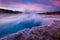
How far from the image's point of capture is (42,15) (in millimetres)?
1273

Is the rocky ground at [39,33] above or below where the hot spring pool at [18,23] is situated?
below

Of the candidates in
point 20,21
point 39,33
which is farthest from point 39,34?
point 20,21

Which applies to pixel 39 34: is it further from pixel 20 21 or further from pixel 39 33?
pixel 20 21

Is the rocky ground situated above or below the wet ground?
below

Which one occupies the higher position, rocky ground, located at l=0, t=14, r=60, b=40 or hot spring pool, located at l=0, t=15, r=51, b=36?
hot spring pool, located at l=0, t=15, r=51, b=36

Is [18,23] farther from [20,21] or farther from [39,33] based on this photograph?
[39,33]

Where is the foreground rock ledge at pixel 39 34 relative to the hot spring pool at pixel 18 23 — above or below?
below

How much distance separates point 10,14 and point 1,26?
0.51ft

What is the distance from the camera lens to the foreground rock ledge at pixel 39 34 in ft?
3.72

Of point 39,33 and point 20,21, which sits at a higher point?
point 20,21

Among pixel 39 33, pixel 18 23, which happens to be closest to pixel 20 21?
pixel 18 23

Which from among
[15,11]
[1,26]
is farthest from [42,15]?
[1,26]

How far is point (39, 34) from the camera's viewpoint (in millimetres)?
1161

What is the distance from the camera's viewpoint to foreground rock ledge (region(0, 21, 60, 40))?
113 centimetres
